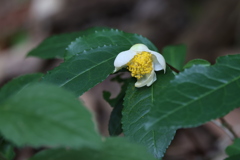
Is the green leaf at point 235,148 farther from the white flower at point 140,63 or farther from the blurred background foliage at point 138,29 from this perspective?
the blurred background foliage at point 138,29

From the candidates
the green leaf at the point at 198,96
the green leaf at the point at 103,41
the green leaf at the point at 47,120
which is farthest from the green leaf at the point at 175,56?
the green leaf at the point at 47,120

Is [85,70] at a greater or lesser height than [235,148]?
greater

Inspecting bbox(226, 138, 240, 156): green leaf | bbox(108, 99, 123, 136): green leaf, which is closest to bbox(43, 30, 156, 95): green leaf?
bbox(108, 99, 123, 136): green leaf

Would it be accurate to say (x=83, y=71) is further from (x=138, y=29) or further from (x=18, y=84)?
(x=138, y=29)

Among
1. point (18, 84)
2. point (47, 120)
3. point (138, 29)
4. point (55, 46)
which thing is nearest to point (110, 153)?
point (47, 120)

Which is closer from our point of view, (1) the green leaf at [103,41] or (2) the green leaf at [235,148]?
(1) the green leaf at [103,41]

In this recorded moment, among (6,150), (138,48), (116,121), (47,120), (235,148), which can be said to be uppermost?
(47,120)

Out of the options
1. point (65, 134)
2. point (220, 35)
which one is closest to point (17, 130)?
point (65, 134)
